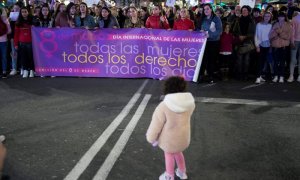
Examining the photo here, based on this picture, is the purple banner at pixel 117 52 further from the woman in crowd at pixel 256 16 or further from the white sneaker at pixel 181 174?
the white sneaker at pixel 181 174

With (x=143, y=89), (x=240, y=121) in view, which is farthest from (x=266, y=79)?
(x=240, y=121)

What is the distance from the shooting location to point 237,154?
548cm

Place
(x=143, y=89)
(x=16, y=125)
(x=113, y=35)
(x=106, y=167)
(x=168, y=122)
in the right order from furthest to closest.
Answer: (x=113, y=35) → (x=143, y=89) → (x=16, y=125) → (x=106, y=167) → (x=168, y=122)

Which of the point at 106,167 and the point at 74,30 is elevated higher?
the point at 74,30

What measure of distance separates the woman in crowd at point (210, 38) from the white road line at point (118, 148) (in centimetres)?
312

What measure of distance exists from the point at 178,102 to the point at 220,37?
20.9ft

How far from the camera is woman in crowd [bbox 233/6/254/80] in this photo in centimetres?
1039

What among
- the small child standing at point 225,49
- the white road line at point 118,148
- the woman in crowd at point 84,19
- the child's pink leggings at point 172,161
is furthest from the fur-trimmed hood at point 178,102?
the woman in crowd at point 84,19

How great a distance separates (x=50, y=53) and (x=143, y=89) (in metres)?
2.79

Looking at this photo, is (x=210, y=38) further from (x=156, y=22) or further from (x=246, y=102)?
(x=246, y=102)

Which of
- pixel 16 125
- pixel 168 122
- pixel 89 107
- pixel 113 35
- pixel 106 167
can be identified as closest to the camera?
pixel 168 122

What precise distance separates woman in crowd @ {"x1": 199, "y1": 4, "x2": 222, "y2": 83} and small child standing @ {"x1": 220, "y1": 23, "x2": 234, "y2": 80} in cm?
21

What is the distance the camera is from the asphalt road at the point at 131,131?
496 cm

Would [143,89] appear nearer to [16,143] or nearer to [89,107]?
[89,107]
